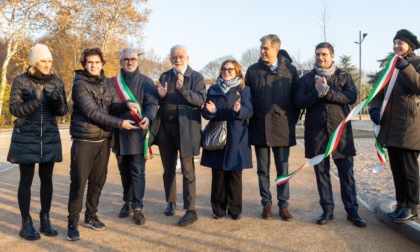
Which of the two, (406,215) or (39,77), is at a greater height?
(39,77)

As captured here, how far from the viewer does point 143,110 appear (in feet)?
16.7

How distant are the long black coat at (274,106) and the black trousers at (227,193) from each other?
0.54 meters

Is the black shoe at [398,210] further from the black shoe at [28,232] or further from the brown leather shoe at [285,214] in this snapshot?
the black shoe at [28,232]

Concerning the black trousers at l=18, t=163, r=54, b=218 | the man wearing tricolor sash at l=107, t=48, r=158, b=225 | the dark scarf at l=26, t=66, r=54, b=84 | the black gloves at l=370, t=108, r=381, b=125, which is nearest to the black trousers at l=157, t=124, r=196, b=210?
the man wearing tricolor sash at l=107, t=48, r=158, b=225

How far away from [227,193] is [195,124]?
1.01 metres

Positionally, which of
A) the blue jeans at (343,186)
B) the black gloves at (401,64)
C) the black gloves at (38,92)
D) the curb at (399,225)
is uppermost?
the black gloves at (401,64)

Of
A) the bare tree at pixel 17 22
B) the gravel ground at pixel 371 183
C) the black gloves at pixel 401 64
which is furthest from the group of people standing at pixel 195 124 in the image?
the bare tree at pixel 17 22

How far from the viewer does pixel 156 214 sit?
538cm

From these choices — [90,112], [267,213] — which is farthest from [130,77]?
[267,213]

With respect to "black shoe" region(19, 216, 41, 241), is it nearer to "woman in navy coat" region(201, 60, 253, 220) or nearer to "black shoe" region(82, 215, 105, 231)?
"black shoe" region(82, 215, 105, 231)

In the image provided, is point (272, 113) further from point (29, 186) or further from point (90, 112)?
point (29, 186)

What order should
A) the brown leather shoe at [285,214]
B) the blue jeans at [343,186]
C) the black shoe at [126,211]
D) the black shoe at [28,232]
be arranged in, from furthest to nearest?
the black shoe at [126,211] < the brown leather shoe at [285,214] < the blue jeans at [343,186] < the black shoe at [28,232]

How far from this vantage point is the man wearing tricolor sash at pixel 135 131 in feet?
16.3

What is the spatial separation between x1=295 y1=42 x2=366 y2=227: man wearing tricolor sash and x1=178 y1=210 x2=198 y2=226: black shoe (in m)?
1.53
